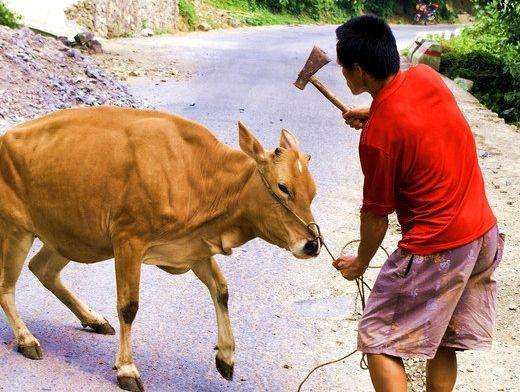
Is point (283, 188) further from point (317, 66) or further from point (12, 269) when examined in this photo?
point (12, 269)

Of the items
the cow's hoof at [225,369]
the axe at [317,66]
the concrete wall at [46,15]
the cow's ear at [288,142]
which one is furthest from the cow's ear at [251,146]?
the concrete wall at [46,15]

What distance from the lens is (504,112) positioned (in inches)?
715

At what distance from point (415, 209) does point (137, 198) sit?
173cm

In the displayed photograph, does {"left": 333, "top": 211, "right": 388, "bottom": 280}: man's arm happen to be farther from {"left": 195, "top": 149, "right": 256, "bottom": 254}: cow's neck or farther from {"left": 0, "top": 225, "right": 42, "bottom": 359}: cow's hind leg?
{"left": 0, "top": 225, "right": 42, "bottom": 359}: cow's hind leg

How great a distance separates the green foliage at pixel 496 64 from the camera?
18.8 m

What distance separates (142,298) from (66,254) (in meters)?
1.22

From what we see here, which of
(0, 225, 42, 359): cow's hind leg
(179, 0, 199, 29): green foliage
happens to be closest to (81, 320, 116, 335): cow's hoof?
(0, 225, 42, 359): cow's hind leg

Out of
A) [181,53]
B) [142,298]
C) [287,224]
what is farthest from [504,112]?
[287,224]

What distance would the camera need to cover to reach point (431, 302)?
4.10 metres

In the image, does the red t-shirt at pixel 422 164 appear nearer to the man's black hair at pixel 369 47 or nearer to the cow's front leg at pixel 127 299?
the man's black hair at pixel 369 47

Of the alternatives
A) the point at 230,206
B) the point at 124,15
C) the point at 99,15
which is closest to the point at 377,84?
the point at 230,206

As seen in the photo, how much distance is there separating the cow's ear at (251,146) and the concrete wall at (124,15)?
16.9 meters

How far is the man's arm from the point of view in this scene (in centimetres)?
405

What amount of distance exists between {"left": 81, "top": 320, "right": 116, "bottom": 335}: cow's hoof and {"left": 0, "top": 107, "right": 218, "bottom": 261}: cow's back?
559 mm
